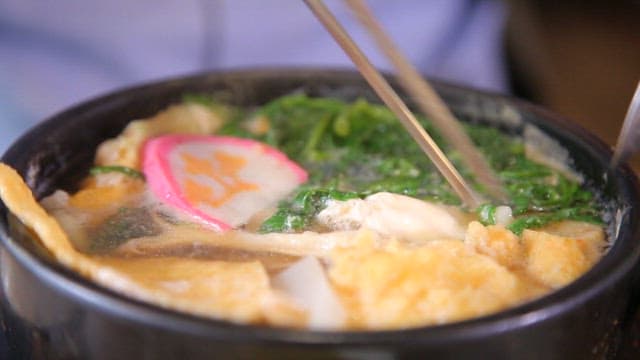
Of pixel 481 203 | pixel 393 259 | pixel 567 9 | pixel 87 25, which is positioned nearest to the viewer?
pixel 393 259

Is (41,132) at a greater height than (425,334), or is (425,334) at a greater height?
(41,132)

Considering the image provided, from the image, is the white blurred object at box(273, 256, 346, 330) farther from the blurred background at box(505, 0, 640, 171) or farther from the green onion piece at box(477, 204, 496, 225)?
the blurred background at box(505, 0, 640, 171)

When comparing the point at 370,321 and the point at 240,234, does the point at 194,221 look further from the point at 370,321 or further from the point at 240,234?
the point at 370,321

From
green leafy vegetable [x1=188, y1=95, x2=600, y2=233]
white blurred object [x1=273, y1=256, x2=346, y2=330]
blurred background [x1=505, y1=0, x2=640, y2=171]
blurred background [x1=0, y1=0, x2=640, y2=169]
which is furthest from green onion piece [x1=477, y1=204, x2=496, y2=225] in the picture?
blurred background [x1=505, y1=0, x2=640, y2=171]

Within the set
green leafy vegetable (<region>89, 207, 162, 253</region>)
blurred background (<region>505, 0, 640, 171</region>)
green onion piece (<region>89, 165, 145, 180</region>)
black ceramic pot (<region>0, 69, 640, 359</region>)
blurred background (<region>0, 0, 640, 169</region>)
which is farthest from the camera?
blurred background (<region>505, 0, 640, 171</region>)

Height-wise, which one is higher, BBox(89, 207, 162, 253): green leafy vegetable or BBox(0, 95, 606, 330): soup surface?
BBox(89, 207, 162, 253): green leafy vegetable

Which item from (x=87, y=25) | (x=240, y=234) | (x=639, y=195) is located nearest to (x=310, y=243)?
(x=240, y=234)

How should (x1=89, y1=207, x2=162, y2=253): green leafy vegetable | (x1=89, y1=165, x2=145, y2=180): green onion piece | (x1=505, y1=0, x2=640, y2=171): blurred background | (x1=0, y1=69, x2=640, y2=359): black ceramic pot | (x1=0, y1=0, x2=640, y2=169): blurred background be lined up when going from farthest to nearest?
(x1=505, y1=0, x2=640, y2=171): blurred background
(x1=0, y1=0, x2=640, y2=169): blurred background
(x1=89, y1=165, x2=145, y2=180): green onion piece
(x1=89, y1=207, x2=162, y2=253): green leafy vegetable
(x1=0, y1=69, x2=640, y2=359): black ceramic pot
